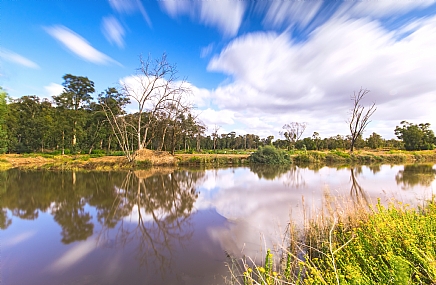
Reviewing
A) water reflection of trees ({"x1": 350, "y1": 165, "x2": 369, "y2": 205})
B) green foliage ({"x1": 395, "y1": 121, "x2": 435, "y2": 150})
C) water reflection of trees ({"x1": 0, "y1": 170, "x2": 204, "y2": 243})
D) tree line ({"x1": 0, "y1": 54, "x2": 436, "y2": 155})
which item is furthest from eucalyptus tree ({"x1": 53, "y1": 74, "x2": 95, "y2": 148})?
green foliage ({"x1": 395, "y1": 121, "x2": 435, "y2": 150})

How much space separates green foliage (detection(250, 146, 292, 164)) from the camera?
24.5 meters

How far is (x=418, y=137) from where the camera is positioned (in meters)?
41.5

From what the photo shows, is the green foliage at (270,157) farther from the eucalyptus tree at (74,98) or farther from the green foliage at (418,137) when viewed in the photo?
the green foliage at (418,137)

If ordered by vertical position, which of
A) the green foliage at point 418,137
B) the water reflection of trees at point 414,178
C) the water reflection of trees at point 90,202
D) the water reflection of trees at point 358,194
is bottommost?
the water reflection of trees at point 90,202

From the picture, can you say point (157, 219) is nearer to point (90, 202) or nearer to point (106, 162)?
point (90, 202)

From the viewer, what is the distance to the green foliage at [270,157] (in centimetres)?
2455

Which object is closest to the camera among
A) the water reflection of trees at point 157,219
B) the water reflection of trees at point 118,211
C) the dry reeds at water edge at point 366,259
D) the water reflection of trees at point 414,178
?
the dry reeds at water edge at point 366,259

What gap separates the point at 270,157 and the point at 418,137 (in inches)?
1512

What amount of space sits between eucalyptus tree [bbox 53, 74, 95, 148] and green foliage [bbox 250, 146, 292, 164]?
2610 cm

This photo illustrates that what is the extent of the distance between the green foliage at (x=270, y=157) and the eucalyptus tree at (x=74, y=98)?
26.1 meters

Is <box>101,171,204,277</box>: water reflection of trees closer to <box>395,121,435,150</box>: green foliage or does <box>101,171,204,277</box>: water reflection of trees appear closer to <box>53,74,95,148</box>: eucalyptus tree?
<box>53,74,95,148</box>: eucalyptus tree

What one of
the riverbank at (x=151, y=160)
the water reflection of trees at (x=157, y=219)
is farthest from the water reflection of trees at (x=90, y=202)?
the riverbank at (x=151, y=160)

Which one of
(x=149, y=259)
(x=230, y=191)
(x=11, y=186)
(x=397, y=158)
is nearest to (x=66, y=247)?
(x=149, y=259)

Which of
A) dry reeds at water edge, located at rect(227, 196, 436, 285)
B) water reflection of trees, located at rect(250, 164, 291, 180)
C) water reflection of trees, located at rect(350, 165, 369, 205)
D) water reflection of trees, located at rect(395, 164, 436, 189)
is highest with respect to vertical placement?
dry reeds at water edge, located at rect(227, 196, 436, 285)
